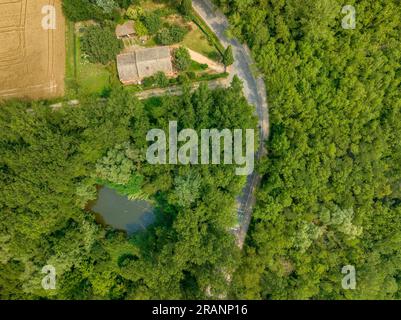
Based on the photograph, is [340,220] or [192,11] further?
[192,11]

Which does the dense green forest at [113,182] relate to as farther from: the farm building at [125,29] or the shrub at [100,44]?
the farm building at [125,29]

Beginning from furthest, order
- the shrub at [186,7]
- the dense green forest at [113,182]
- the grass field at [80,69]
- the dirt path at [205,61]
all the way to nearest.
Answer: the dirt path at [205,61] → the grass field at [80,69] → the shrub at [186,7] → the dense green forest at [113,182]

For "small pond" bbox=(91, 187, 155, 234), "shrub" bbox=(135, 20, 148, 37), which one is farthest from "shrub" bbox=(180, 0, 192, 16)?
"small pond" bbox=(91, 187, 155, 234)

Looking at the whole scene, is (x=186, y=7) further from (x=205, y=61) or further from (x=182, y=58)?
(x=205, y=61)

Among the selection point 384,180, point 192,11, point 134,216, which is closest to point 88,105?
point 134,216

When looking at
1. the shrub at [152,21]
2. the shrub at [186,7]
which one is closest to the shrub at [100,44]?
the shrub at [152,21]

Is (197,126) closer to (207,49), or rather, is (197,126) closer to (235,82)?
(235,82)
